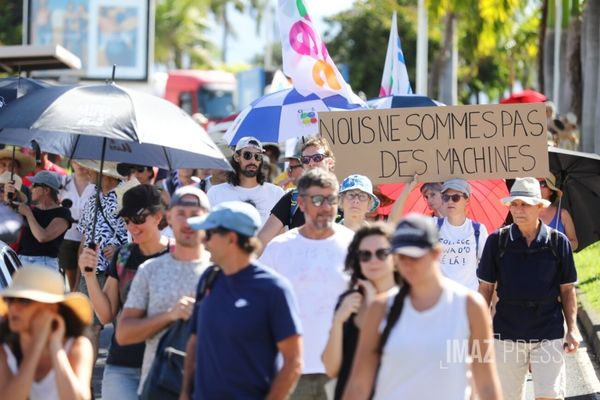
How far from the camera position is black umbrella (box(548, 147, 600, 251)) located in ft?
35.3

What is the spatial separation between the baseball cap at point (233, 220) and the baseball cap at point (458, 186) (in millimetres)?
3397

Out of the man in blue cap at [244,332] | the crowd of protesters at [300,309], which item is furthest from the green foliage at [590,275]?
the man in blue cap at [244,332]

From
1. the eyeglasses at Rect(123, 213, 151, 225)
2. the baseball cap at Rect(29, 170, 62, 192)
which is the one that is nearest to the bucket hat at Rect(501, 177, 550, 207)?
the eyeglasses at Rect(123, 213, 151, 225)

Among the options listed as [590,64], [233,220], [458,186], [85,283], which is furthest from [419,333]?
[590,64]

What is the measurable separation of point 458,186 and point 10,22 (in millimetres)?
52266

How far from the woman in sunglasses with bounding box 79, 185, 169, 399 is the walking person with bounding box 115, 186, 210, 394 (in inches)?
13.2

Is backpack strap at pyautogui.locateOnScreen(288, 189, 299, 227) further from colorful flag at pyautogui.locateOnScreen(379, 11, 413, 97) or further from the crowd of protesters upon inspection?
colorful flag at pyautogui.locateOnScreen(379, 11, 413, 97)

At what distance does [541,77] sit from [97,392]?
104ft

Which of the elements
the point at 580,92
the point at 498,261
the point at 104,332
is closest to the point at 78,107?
the point at 498,261

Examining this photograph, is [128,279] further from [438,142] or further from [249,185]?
[249,185]

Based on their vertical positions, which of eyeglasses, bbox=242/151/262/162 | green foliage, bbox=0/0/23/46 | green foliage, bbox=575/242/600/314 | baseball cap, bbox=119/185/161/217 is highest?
green foliage, bbox=0/0/23/46

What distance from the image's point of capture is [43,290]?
5.83 meters

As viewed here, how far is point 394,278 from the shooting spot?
21.4ft

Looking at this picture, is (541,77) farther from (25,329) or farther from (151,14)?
(25,329)
